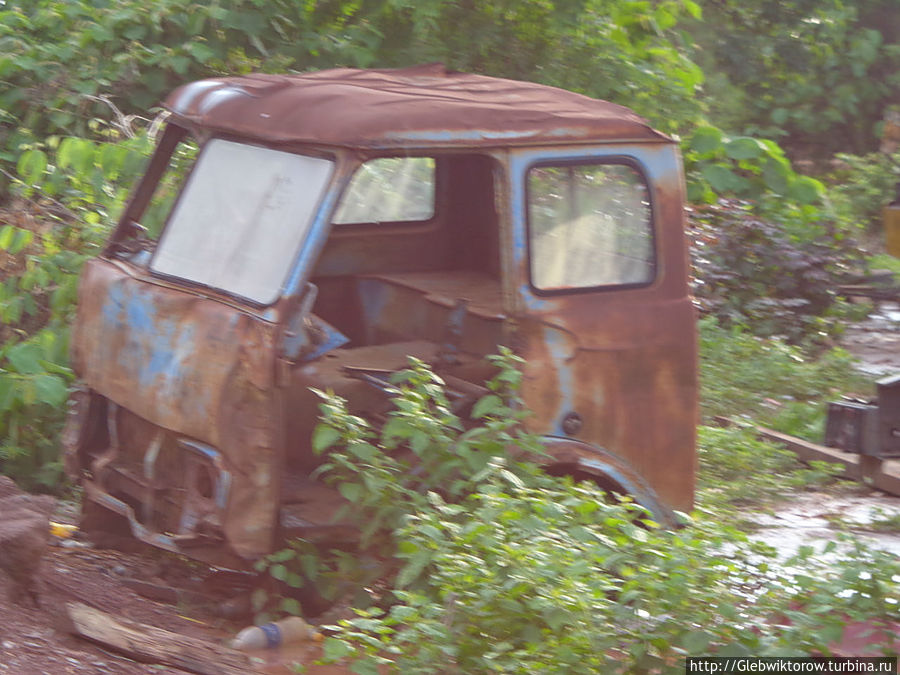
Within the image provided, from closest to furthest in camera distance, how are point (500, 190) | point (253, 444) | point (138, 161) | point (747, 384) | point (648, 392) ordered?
point (253, 444)
point (500, 190)
point (648, 392)
point (138, 161)
point (747, 384)

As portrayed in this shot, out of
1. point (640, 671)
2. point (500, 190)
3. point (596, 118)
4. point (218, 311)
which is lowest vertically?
point (640, 671)

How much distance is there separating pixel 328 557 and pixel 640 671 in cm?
137

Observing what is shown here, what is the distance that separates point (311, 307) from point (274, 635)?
1194mm

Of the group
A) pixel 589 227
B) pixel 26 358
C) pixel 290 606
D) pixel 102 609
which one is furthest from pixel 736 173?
pixel 102 609

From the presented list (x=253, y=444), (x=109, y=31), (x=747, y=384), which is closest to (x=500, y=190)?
(x=253, y=444)

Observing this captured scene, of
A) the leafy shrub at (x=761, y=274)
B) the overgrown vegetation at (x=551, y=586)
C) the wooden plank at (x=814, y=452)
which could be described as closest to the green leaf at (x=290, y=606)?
the overgrown vegetation at (x=551, y=586)

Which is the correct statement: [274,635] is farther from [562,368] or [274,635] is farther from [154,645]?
[562,368]

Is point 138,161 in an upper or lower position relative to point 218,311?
upper

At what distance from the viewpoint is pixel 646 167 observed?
4.51m

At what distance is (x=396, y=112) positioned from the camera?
405 cm

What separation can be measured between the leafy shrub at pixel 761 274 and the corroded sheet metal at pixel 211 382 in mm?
5146

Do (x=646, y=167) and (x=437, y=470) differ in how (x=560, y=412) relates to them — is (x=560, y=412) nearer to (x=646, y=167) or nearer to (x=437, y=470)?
(x=437, y=470)

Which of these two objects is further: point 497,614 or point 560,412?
point 560,412

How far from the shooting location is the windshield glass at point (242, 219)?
13.3 ft
